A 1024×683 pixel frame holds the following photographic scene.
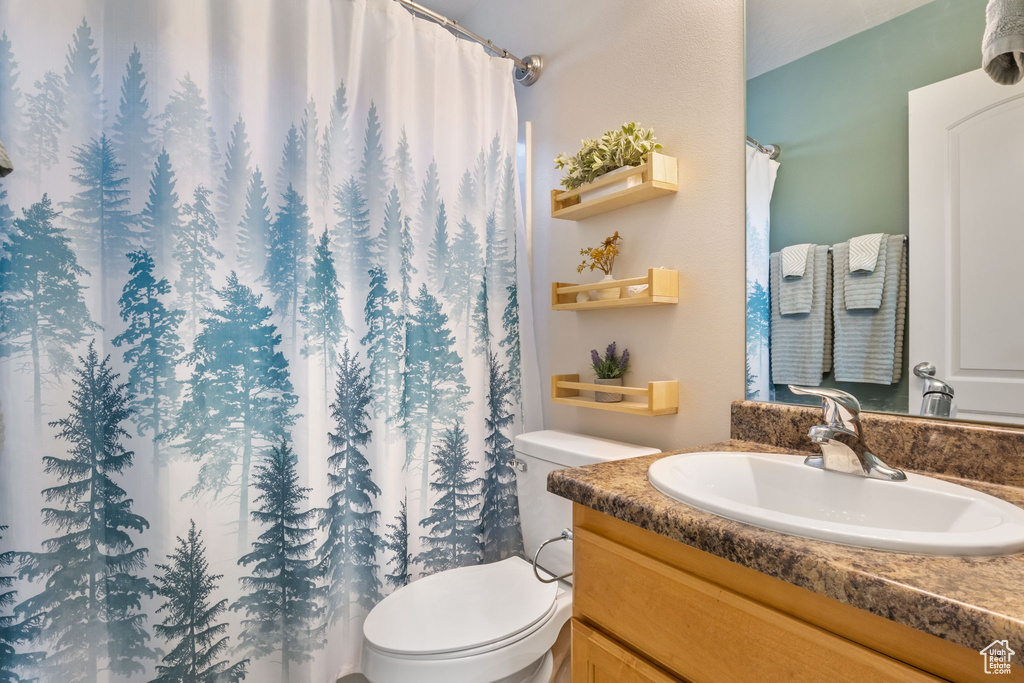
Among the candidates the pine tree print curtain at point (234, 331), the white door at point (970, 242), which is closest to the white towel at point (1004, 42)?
the white door at point (970, 242)

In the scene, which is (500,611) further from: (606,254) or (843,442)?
(606,254)

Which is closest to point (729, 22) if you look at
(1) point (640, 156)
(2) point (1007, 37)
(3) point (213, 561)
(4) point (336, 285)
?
(1) point (640, 156)

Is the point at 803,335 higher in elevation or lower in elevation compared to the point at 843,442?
higher

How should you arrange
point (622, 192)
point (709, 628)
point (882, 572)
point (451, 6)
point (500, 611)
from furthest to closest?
1. point (451, 6)
2. point (622, 192)
3. point (500, 611)
4. point (709, 628)
5. point (882, 572)

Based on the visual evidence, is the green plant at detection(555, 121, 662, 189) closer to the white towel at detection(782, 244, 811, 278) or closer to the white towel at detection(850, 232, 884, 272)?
the white towel at detection(782, 244, 811, 278)

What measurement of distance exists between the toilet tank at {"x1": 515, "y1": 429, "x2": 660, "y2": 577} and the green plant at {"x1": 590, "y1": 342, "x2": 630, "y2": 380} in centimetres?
20

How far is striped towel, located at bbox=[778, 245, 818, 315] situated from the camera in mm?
1046

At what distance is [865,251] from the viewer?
95 centimetres

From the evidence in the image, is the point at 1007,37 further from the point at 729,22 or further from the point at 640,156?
the point at 640,156

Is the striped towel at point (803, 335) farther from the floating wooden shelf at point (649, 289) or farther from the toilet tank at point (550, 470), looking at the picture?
the toilet tank at point (550, 470)

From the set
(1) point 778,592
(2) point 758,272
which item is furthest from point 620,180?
(1) point 778,592

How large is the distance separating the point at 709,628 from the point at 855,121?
0.97 m

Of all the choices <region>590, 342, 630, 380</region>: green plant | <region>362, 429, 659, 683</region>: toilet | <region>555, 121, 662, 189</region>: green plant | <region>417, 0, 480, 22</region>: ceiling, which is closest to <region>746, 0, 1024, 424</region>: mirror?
<region>555, 121, 662, 189</region>: green plant

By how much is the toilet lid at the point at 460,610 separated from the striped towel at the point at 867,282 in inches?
37.5
